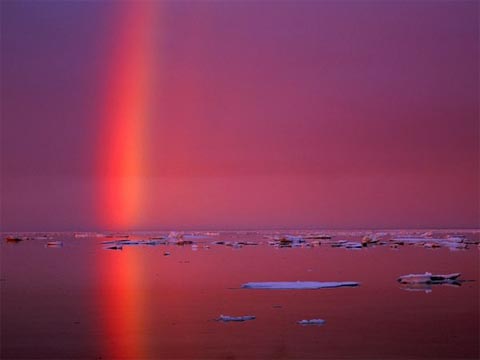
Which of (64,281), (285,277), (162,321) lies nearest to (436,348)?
(162,321)

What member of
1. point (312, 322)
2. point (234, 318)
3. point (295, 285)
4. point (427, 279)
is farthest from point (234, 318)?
point (427, 279)

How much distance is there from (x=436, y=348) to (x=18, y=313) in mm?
8264

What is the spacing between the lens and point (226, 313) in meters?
13.4

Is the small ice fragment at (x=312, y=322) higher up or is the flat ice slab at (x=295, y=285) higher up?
the flat ice slab at (x=295, y=285)

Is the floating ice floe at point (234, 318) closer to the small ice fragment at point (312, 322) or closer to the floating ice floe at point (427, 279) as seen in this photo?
the small ice fragment at point (312, 322)

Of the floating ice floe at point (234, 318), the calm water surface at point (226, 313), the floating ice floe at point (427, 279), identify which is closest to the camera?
the calm water surface at point (226, 313)

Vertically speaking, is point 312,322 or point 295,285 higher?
point 295,285

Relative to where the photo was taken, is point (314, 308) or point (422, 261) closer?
point (314, 308)

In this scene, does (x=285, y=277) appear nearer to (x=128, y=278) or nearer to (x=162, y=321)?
(x=128, y=278)

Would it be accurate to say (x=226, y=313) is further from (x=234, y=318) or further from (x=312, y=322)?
(x=312, y=322)

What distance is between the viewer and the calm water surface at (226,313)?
33.2 feet

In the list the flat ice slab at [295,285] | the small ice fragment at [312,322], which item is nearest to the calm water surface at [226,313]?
the small ice fragment at [312,322]

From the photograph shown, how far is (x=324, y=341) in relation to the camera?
10.6 metres

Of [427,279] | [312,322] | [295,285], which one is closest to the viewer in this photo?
[312,322]
